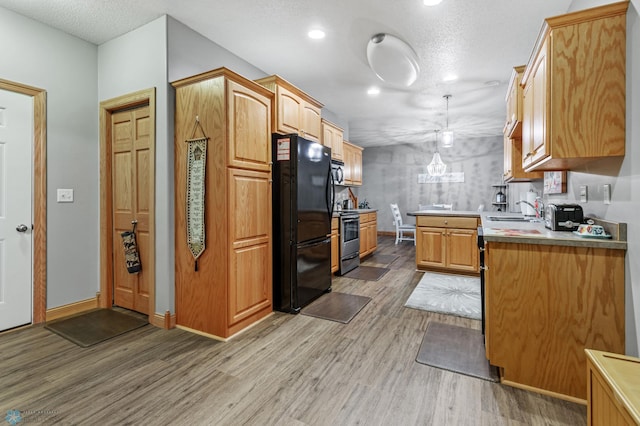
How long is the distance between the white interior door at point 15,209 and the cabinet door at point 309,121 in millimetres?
2541

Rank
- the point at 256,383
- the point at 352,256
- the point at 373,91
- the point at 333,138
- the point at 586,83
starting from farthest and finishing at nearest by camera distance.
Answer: the point at 333,138 < the point at 352,256 < the point at 373,91 < the point at 256,383 < the point at 586,83

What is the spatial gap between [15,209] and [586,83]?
427 centimetres

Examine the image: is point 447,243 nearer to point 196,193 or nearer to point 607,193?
point 607,193

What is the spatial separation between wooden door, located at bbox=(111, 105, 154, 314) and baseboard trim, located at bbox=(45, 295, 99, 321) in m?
0.20

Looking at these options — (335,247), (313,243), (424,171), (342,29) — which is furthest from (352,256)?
(424,171)

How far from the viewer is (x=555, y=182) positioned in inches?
107

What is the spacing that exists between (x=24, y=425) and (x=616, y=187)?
332 cm

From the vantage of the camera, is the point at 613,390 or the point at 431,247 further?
the point at 431,247

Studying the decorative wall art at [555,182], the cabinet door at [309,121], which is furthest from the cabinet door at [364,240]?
the decorative wall art at [555,182]

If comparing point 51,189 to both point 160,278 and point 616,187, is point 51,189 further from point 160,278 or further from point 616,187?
point 616,187

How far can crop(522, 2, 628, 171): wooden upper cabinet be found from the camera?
1543mm

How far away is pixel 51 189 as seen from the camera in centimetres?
281

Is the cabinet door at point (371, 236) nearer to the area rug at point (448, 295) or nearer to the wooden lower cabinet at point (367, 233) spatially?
the wooden lower cabinet at point (367, 233)

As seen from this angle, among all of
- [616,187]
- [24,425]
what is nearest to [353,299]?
[616,187]
